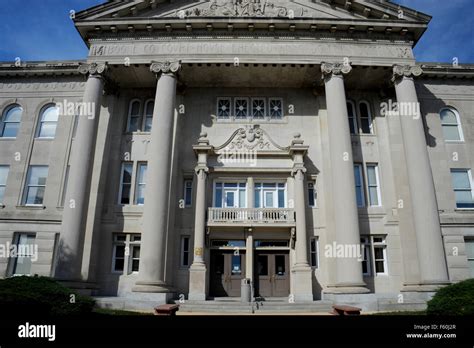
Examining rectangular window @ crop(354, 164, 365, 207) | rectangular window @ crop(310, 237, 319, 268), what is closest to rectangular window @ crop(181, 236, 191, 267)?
rectangular window @ crop(310, 237, 319, 268)

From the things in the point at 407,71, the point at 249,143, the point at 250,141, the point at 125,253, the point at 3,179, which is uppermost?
the point at 407,71

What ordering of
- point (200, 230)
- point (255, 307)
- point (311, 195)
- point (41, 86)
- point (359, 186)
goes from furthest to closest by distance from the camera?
point (41, 86), point (311, 195), point (359, 186), point (200, 230), point (255, 307)

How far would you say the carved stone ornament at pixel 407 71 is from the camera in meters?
21.2

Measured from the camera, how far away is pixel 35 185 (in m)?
22.9

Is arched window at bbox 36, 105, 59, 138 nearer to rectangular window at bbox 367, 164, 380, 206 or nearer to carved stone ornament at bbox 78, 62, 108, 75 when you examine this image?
carved stone ornament at bbox 78, 62, 108, 75

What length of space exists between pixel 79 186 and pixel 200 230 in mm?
7401

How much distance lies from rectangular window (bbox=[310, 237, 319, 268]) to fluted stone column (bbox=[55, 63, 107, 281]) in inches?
535

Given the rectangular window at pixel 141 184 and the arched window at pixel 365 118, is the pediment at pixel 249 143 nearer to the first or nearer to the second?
the rectangular window at pixel 141 184

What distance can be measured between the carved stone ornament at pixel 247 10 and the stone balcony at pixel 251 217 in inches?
506

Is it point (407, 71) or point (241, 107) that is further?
point (241, 107)

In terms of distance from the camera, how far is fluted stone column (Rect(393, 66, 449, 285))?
58.6 ft

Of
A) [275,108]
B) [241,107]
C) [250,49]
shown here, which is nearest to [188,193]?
[241,107]

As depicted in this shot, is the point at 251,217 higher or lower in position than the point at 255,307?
higher

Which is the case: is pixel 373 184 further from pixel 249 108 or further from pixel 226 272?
pixel 226 272
